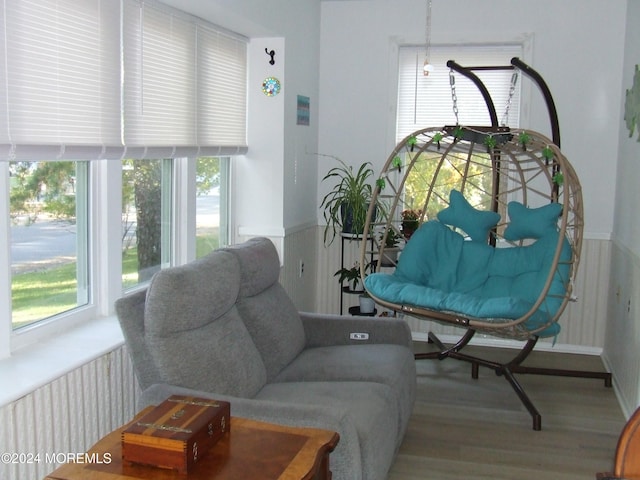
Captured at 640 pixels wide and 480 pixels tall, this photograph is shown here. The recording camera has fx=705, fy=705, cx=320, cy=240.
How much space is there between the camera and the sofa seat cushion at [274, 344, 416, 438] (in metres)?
3.19

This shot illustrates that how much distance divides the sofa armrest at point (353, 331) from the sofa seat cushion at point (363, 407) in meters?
0.59

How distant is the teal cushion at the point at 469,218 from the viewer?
4465 mm

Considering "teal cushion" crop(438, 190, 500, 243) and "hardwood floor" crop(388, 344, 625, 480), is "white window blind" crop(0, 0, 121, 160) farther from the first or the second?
"teal cushion" crop(438, 190, 500, 243)

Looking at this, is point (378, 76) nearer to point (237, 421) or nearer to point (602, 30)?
point (602, 30)

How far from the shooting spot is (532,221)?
425 centimetres

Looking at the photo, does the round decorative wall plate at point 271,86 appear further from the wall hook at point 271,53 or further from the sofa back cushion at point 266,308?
the sofa back cushion at point 266,308

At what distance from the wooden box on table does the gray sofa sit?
343 millimetres

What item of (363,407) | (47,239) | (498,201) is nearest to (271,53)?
(498,201)

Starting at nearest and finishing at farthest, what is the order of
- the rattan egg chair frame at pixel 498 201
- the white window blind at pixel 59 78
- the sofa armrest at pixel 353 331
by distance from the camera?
the white window blind at pixel 59 78
the sofa armrest at pixel 353 331
the rattan egg chair frame at pixel 498 201

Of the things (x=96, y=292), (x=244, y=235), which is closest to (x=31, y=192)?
(x=96, y=292)

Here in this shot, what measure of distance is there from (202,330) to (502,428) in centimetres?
190

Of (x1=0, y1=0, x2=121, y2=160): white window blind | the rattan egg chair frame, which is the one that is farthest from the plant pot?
(x1=0, y1=0, x2=121, y2=160): white window blind

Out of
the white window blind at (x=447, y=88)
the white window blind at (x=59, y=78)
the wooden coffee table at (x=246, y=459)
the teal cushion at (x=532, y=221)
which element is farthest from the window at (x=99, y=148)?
the teal cushion at (x=532, y=221)

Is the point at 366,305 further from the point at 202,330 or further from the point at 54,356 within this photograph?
the point at 54,356
